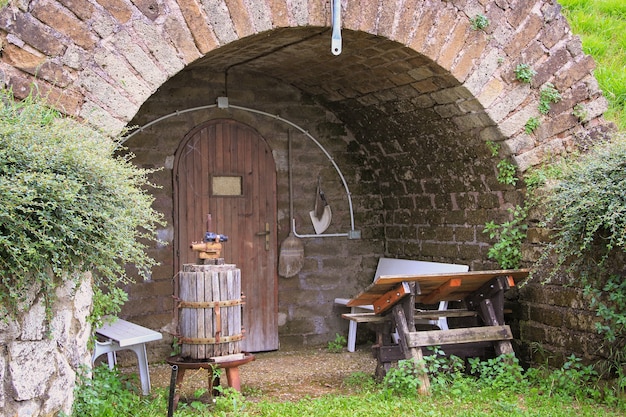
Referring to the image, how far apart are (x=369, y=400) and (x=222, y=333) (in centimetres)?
118

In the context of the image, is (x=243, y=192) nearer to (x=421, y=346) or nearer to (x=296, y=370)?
(x=296, y=370)

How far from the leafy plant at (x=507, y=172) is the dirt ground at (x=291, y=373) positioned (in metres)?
2.09

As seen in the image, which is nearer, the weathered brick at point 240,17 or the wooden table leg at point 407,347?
the weathered brick at point 240,17

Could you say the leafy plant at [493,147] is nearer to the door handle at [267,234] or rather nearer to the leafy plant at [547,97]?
the leafy plant at [547,97]

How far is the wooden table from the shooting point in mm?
5785

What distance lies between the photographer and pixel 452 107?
263 inches

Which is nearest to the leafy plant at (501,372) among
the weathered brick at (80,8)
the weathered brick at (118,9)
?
the weathered brick at (118,9)

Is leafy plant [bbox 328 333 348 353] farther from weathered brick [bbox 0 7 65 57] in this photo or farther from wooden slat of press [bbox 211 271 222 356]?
weathered brick [bbox 0 7 65 57]

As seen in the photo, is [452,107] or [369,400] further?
[452,107]

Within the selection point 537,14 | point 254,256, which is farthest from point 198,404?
point 537,14

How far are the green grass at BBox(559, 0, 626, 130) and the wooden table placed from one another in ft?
7.37

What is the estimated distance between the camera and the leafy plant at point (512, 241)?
6.51 meters

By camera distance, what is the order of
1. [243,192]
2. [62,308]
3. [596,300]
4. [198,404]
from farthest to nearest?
[243,192] → [596,300] → [198,404] → [62,308]

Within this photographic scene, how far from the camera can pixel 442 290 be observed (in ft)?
19.9
